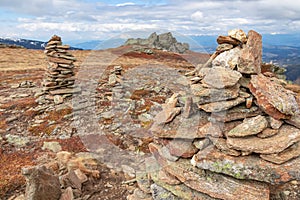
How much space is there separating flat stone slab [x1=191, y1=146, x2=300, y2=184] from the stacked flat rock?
1981 cm

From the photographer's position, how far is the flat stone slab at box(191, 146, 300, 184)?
7.64 m

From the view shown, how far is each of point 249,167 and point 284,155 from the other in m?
1.16

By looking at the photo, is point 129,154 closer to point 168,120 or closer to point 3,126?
point 168,120

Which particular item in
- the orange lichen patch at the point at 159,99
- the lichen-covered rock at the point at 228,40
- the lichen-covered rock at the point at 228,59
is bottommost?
the orange lichen patch at the point at 159,99

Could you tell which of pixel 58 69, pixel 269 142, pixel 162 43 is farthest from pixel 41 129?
pixel 162 43

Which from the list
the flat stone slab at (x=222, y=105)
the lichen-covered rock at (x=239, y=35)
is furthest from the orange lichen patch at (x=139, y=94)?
the flat stone slab at (x=222, y=105)

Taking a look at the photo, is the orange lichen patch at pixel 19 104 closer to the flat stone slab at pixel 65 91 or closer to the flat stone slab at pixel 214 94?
the flat stone slab at pixel 65 91

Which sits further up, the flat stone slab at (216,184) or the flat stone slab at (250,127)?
the flat stone slab at (250,127)

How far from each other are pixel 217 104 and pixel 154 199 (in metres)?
4.48

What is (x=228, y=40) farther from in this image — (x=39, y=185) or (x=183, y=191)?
(x=39, y=185)

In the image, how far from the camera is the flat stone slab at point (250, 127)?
27.0ft

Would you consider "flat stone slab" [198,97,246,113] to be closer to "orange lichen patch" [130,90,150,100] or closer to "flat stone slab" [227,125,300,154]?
"flat stone slab" [227,125,300,154]

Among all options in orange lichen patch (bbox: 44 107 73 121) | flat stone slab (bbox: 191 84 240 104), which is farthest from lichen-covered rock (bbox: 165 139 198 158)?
orange lichen patch (bbox: 44 107 73 121)

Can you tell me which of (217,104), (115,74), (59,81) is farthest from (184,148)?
(115,74)
